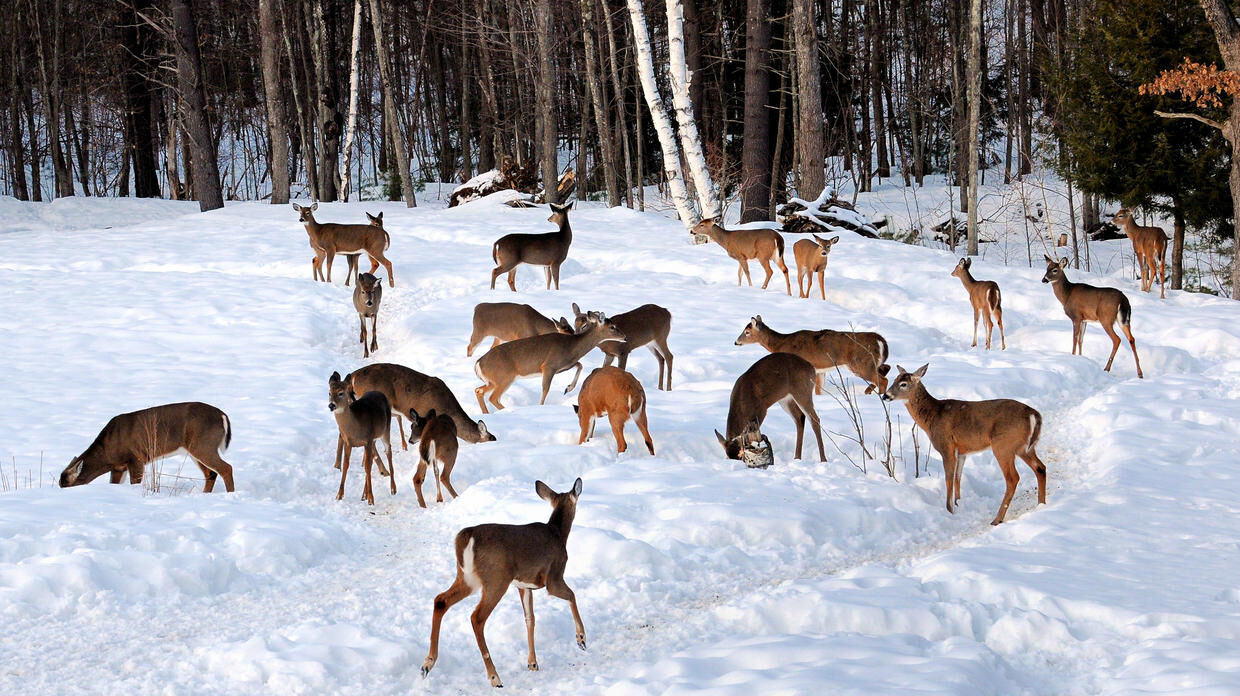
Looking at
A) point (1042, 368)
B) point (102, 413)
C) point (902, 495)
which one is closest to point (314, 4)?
point (102, 413)

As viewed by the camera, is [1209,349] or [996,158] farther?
[996,158]

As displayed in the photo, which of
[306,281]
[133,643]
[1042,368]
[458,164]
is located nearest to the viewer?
[133,643]

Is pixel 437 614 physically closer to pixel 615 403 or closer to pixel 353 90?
pixel 615 403

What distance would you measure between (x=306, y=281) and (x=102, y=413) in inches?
240

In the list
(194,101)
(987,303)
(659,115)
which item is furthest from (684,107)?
(194,101)

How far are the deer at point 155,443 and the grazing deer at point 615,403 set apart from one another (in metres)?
3.08

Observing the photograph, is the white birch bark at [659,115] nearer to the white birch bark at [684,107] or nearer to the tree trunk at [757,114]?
the white birch bark at [684,107]

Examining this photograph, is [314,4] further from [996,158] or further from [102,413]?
[996,158]

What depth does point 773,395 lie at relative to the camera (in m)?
9.84

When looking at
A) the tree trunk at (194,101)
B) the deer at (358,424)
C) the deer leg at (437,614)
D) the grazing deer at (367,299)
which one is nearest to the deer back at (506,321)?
the grazing deer at (367,299)

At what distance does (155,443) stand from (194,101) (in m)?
20.0

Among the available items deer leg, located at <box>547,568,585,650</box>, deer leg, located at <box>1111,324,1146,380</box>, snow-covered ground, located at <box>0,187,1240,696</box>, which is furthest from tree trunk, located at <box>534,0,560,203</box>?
deer leg, located at <box>547,568,585,650</box>

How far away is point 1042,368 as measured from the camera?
42.5ft

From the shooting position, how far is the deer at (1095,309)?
13758mm
